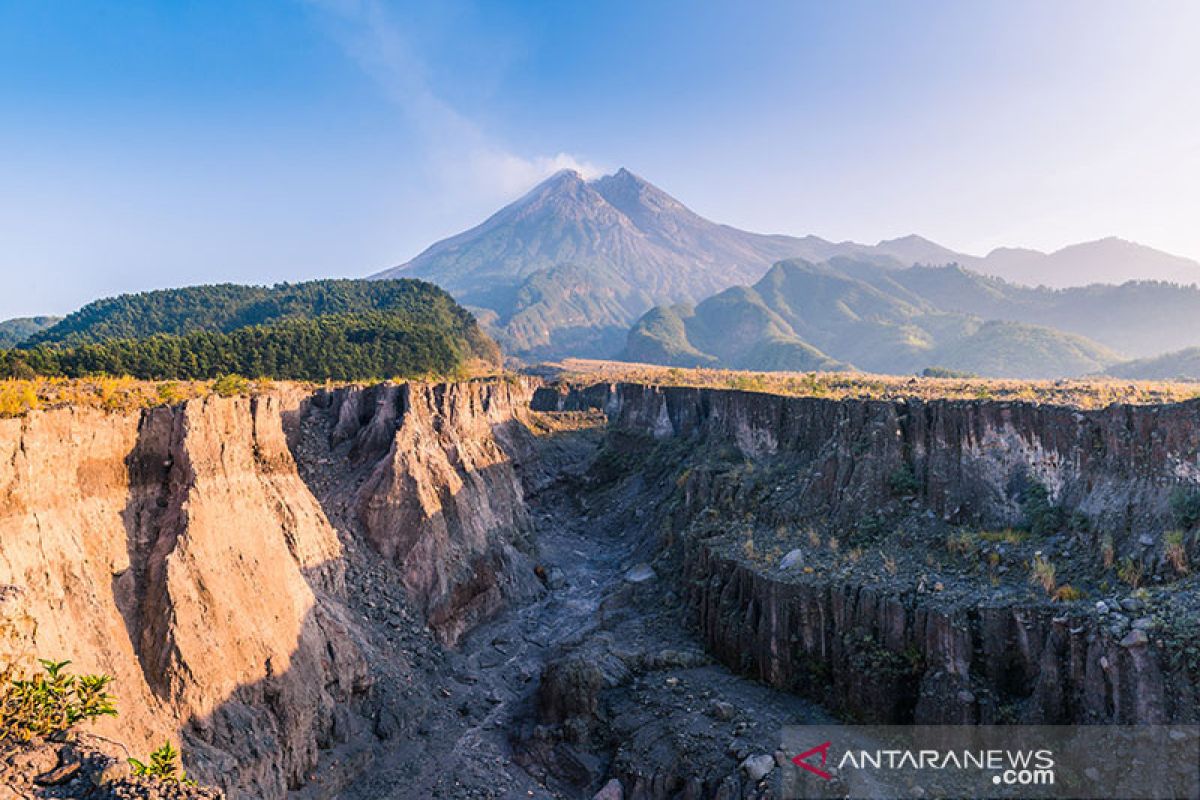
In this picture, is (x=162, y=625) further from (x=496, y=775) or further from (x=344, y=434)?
(x=344, y=434)

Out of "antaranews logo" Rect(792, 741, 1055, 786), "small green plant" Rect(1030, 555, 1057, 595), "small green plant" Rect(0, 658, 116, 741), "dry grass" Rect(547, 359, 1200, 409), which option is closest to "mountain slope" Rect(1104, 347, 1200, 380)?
"dry grass" Rect(547, 359, 1200, 409)

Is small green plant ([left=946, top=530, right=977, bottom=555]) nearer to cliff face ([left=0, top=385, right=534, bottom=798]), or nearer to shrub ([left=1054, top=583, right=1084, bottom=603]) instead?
shrub ([left=1054, top=583, right=1084, bottom=603])

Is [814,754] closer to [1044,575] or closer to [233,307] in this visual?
[1044,575]

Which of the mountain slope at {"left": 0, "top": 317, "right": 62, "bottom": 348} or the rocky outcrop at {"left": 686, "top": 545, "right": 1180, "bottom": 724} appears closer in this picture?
the rocky outcrop at {"left": 686, "top": 545, "right": 1180, "bottom": 724}

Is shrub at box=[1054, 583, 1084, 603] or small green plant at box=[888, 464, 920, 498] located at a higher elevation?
small green plant at box=[888, 464, 920, 498]

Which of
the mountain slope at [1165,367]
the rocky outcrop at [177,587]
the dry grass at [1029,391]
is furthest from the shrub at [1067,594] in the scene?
the mountain slope at [1165,367]

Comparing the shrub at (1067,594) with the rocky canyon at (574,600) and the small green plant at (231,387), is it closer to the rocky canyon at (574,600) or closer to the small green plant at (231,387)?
the rocky canyon at (574,600)

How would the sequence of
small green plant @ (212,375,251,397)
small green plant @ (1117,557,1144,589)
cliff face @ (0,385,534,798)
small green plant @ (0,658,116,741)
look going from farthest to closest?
small green plant @ (212,375,251,397)
small green plant @ (1117,557,1144,589)
cliff face @ (0,385,534,798)
small green plant @ (0,658,116,741)

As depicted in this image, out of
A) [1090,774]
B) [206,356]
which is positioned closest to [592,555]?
[1090,774]
